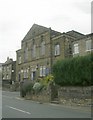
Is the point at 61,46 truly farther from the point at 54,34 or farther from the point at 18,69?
the point at 18,69

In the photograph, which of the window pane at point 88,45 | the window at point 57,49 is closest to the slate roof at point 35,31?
the window at point 57,49

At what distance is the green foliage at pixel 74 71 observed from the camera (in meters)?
23.4

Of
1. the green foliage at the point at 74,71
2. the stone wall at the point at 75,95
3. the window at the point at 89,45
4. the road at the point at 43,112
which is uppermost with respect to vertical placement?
the window at the point at 89,45

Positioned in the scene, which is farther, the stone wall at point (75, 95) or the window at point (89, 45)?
the window at point (89, 45)

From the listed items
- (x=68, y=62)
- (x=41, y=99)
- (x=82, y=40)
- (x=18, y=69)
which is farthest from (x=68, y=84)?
(x=18, y=69)

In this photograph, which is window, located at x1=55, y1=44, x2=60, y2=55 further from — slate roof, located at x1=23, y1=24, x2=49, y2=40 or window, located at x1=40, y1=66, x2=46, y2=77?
slate roof, located at x1=23, y1=24, x2=49, y2=40

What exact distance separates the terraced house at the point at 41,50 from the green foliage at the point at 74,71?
1784 centimetres

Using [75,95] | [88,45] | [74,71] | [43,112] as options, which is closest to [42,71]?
[88,45]

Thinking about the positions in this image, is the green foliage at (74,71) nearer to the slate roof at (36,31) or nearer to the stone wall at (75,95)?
the stone wall at (75,95)

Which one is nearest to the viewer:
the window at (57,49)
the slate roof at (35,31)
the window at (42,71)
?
the window at (57,49)

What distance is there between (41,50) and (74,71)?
30.2 meters

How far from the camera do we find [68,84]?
86.7 ft

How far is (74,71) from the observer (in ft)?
82.6

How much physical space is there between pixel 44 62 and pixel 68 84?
27022 millimetres
